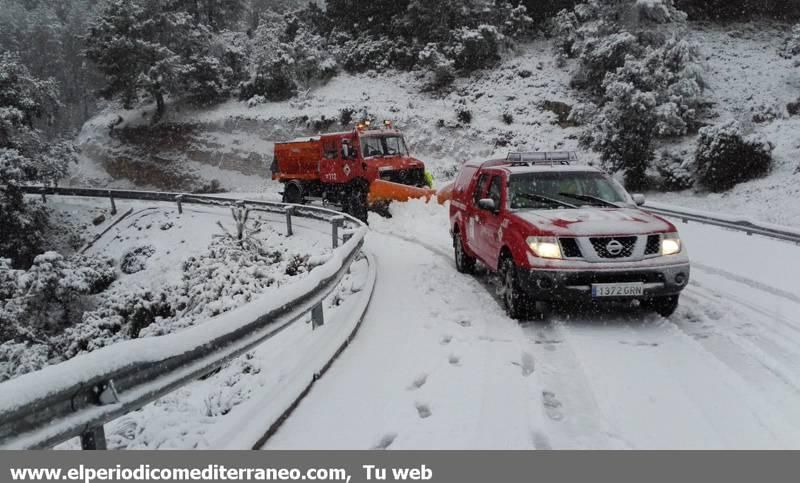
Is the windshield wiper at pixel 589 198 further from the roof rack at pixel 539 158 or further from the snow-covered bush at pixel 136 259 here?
the snow-covered bush at pixel 136 259

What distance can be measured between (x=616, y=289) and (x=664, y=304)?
96cm

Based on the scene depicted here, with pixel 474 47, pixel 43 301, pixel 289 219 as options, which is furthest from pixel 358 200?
pixel 474 47

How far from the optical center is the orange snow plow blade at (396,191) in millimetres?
17016

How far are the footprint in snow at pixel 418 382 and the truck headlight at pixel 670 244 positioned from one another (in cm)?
329

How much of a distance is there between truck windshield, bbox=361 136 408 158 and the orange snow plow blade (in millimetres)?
1338

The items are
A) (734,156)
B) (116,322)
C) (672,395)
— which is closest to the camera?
(672,395)

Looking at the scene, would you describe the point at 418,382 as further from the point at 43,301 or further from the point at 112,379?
the point at 43,301

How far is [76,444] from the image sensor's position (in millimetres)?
5008

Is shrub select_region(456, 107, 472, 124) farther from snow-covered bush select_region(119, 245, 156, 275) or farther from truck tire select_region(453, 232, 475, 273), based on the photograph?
truck tire select_region(453, 232, 475, 273)

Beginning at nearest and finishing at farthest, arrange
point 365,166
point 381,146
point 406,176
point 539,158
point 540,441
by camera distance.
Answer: point 540,441 → point 539,158 → point 365,166 → point 406,176 → point 381,146

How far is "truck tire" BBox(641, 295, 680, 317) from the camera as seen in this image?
21.4 ft

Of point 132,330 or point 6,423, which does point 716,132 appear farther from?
point 6,423

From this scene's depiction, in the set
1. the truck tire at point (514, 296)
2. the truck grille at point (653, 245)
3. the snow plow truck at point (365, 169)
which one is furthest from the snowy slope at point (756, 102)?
the truck tire at point (514, 296)

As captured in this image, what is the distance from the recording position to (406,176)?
58.5 feet
